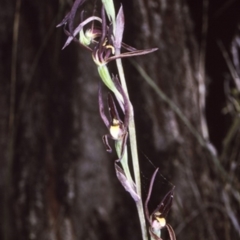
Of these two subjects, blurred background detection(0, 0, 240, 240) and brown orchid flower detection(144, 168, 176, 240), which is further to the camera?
blurred background detection(0, 0, 240, 240)

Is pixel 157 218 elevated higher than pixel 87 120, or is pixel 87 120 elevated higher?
pixel 87 120

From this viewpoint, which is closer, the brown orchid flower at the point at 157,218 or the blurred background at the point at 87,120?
the brown orchid flower at the point at 157,218

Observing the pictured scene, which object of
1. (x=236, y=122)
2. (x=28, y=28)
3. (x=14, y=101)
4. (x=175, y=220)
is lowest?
(x=175, y=220)

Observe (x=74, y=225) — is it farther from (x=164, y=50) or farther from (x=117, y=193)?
(x=164, y=50)

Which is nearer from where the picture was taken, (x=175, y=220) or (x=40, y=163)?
(x=175, y=220)

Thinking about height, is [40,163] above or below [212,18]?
below

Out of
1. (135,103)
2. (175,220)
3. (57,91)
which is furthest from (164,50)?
(175,220)
